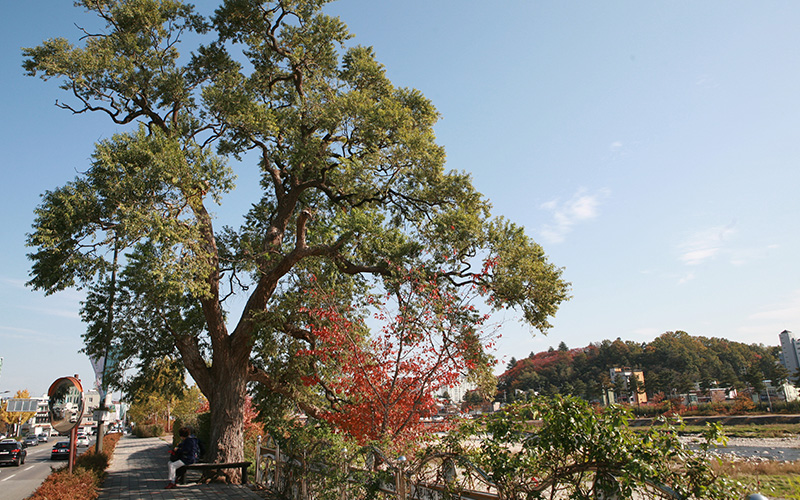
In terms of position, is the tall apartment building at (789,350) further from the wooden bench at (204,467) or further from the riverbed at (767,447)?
the wooden bench at (204,467)

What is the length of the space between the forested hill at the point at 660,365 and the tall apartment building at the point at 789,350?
56.0 feet

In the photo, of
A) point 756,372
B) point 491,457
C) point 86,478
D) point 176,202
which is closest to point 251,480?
point 86,478

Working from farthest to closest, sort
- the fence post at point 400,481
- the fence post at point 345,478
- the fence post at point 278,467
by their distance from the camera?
1. the fence post at point 278,467
2. the fence post at point 345,478
3. the fence post at point 400,481

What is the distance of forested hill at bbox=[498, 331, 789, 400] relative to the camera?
272ft

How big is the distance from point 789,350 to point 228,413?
15192 cm

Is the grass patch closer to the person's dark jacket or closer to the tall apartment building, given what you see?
the person's dark jacket

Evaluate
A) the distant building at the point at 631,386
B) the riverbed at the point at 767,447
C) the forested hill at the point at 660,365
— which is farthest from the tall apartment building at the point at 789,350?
the riverbed at the point at 767,447

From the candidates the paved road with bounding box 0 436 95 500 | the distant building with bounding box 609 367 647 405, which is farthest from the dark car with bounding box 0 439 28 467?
the distant building with bounding box 609 367 647 405

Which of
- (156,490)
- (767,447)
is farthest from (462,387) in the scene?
(767,447)

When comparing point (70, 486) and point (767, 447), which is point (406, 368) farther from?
point (767, 447)

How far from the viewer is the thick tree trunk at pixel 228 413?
41.5ft

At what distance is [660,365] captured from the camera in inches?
3644

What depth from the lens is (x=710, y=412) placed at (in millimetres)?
70938

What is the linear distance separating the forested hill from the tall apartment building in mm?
17056
